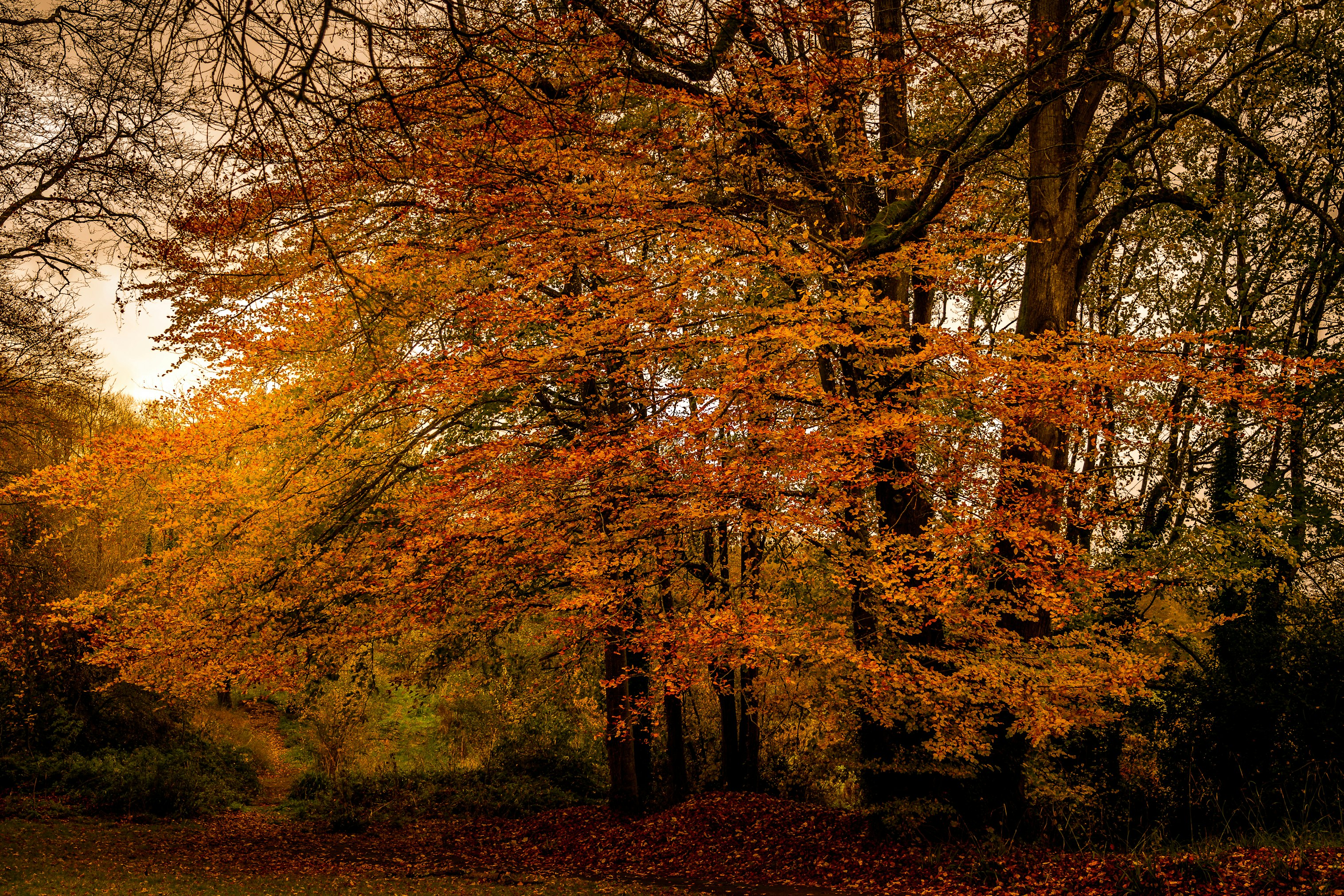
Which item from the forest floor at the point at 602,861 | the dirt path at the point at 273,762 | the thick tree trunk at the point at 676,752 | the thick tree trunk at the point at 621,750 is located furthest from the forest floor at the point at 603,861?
the dirt path at the point at 273,762

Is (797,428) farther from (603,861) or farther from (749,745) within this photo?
(749,745)

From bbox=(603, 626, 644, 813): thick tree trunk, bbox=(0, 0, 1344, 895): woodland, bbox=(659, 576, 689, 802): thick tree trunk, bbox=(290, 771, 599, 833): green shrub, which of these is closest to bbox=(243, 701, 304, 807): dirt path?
bbox=(290, 771, 599, 833): green shrub

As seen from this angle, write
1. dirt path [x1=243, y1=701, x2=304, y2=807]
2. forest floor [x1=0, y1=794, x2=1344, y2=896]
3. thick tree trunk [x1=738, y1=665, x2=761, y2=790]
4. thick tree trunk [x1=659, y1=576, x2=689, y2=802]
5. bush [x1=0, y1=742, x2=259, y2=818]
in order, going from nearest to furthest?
forest floor [x1=0, y1=794, x2=1344, y2=896] < thick tree trunk [x1=738, y1=665, x2=761, y2=790] < thick tree trunk [x1=659, y1=576, x2=689, y2=802] < bush [x1=0, y1=742, x2=259, y2=818] < dirt path [x1=243, y1=701, x2=304, y2=807]

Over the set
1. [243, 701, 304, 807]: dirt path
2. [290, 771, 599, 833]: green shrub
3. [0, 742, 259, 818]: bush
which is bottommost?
[243, 701, 304, 807]: dirt path

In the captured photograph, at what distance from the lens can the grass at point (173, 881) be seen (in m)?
9.33

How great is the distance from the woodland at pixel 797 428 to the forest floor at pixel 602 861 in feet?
0.37

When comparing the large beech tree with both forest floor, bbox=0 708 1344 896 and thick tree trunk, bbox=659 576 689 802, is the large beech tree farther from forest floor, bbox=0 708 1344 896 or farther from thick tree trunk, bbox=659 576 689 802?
thick tree trunk, bbox=659 576 689 802

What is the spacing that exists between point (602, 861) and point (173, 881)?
5430 millimetres

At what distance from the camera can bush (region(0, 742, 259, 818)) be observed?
16.5 metres

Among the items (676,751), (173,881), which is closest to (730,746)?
(676,751)

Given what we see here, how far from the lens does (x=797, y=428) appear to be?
818 cm

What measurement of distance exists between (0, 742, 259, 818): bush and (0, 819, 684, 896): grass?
3164mm

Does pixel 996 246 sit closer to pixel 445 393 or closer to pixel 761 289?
pixel 761 289

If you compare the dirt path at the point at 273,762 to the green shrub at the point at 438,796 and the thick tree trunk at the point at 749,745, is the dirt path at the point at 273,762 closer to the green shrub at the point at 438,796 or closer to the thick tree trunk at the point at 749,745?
the green shrub at the point at 438,796
